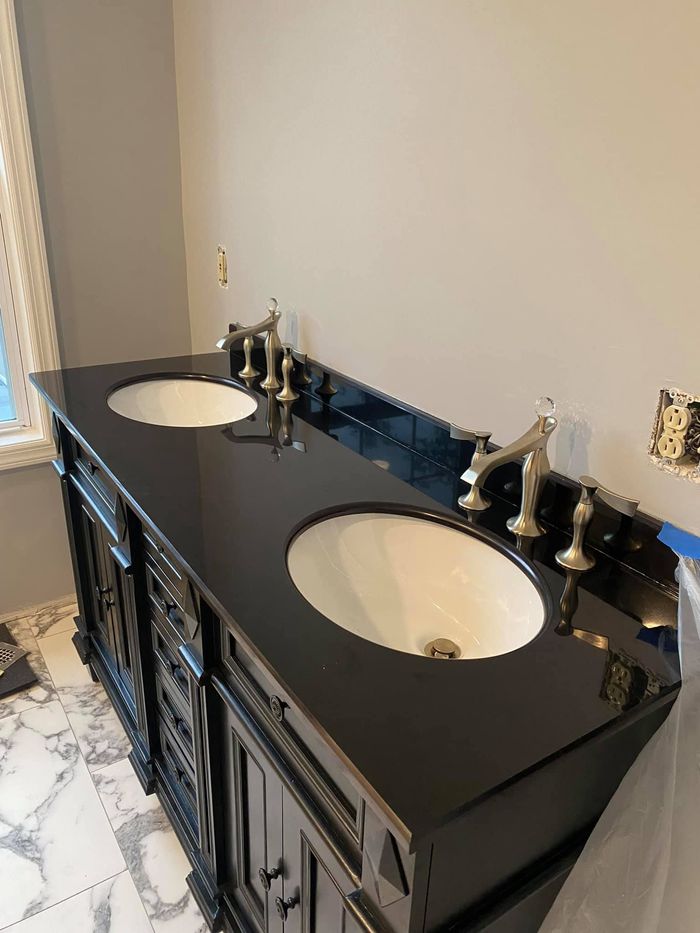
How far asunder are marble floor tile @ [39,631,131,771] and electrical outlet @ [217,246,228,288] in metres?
1.21

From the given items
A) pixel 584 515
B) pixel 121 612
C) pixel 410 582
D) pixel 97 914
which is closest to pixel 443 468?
pixel 410 582

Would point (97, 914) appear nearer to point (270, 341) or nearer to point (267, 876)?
point (267, 876)

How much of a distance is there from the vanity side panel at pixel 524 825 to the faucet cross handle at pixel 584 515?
0.77 ft

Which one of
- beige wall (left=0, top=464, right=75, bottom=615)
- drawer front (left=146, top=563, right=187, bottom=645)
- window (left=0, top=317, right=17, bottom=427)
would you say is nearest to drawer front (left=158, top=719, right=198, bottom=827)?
drawer front (left=146, top=563, right=187, bottom=645)

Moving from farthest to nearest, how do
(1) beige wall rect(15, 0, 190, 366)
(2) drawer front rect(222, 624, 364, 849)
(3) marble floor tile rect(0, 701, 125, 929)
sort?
1. (1) beige wall rect(15, 0, 190, 366)
2. (3) marble floor tile rect(0, 701, 125, 929)
3. (2) drawer front rect(222, 624, 364, 849)

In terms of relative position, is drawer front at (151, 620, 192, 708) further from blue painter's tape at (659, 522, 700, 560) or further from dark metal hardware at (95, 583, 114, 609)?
blue painter's tape at (659, 522, 700, 560)

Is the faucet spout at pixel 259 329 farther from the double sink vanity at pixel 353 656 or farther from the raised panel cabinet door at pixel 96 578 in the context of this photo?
the raised panel cabinet door at pixel 96 578

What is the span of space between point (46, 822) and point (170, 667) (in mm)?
611

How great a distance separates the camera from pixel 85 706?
1975 mm

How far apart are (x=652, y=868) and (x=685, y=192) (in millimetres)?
800

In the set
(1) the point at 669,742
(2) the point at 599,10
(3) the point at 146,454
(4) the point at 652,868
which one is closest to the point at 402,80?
(2) the point at 599,10

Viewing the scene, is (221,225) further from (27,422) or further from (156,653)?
(156,653)

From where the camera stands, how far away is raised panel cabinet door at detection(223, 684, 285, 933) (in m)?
1.02

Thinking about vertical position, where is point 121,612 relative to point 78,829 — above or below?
above
